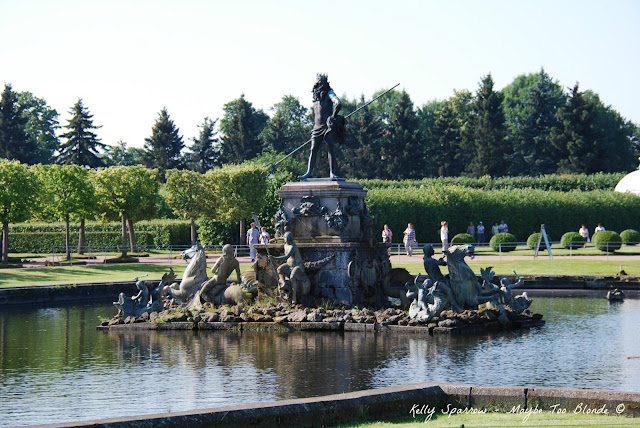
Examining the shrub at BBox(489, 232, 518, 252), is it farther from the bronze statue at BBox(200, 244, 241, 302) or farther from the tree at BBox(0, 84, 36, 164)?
the tree at BBox(0, 84, 36, 164)

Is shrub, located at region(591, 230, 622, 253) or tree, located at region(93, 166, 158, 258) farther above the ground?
tree, located at region(93, 166, 158, 258)

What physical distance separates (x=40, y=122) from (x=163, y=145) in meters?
16.2

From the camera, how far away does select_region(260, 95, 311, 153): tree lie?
90.5m

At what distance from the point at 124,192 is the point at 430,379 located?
3565 cm

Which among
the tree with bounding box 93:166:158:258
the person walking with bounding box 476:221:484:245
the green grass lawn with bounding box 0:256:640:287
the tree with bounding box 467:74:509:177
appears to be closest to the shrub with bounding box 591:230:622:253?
the green grass lawn with bounding box 0:256:640:287

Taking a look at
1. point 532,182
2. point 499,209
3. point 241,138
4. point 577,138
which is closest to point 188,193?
point 499,209

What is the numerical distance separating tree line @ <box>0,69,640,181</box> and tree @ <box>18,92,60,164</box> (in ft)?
0.33

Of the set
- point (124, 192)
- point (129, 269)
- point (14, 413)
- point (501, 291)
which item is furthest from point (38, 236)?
point (14, 413)

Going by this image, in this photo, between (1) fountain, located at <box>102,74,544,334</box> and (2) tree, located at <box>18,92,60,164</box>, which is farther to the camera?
(2) tree, located at <box>18,92,60,164</box>

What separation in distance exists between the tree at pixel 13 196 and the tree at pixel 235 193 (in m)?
10.7

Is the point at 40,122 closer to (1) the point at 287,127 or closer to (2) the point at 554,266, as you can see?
(1) the point at 287,127

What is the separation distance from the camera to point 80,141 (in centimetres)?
7956

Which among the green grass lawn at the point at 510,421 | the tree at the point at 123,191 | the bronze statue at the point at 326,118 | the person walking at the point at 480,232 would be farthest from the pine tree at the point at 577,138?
the green grass lawn at the point at 510,421

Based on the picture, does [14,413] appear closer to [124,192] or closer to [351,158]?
[124,192]
